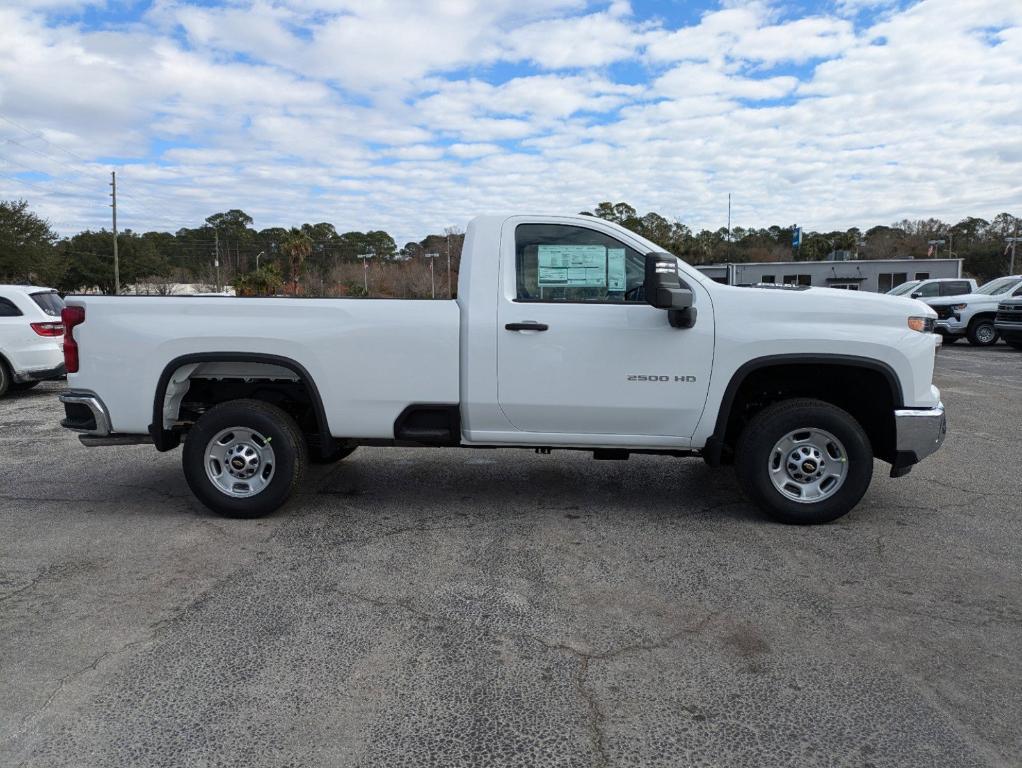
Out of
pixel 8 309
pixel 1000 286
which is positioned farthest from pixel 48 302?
pixel 1000 286

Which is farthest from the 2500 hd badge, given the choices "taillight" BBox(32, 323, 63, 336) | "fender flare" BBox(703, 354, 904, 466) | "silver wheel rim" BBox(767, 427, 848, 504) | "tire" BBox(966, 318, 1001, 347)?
"tire" BBox(966, 318, 1001, 347)

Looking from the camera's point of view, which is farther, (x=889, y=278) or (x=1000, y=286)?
(x=889, y=278)

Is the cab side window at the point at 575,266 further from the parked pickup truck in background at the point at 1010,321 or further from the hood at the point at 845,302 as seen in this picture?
the parked pickup truck in background at the point at 1010,321

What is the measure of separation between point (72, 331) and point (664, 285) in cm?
397

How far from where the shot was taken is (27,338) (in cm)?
1116

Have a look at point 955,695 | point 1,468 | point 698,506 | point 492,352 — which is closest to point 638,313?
point 492,352

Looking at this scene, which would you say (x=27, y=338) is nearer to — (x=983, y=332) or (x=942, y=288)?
(x=983, y=332)

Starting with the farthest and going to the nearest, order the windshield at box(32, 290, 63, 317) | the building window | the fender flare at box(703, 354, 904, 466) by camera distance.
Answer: the building window, the windshield at box(32, 290, 63, 317), the fender flare at box(703, 354, 904, 466)

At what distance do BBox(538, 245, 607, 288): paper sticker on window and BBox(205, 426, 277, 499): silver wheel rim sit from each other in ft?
7.38

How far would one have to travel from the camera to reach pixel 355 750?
2734mm

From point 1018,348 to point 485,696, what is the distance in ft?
73.2

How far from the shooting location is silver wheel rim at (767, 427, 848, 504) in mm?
5145

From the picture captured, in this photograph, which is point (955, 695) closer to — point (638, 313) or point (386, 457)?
point (638, 313)

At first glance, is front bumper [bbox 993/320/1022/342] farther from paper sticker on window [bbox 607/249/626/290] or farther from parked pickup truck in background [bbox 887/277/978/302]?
paper sticker on window [bbox 607/249/626/290]
